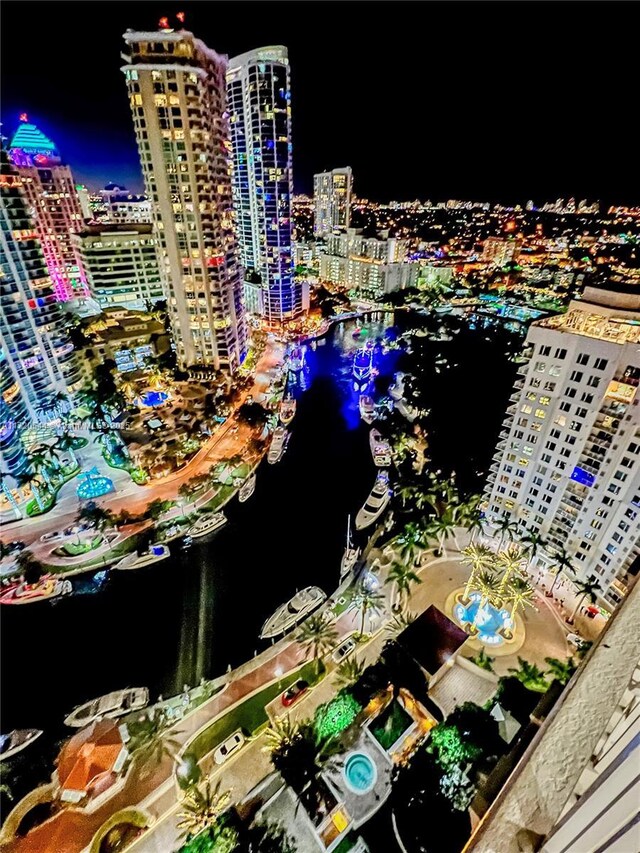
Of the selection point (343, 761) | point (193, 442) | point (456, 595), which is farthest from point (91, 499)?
point (456, 595)

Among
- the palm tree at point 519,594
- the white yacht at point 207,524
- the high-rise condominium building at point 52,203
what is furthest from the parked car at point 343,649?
the high-rise condominium building at point 52,203

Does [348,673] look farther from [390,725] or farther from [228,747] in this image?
[228,747]

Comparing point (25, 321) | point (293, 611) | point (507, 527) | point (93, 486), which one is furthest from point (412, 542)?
point (25, 321)

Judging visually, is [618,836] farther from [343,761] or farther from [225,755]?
[225,755]

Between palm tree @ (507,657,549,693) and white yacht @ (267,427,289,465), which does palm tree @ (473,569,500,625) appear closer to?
palm tree @ (507,657,549,693)

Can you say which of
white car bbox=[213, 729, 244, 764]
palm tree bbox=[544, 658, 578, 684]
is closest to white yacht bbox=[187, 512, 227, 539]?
white car bbox=[213, 729, 244, 764]

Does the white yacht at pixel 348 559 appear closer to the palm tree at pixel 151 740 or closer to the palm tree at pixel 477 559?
the palm tree at pixel 477 559
